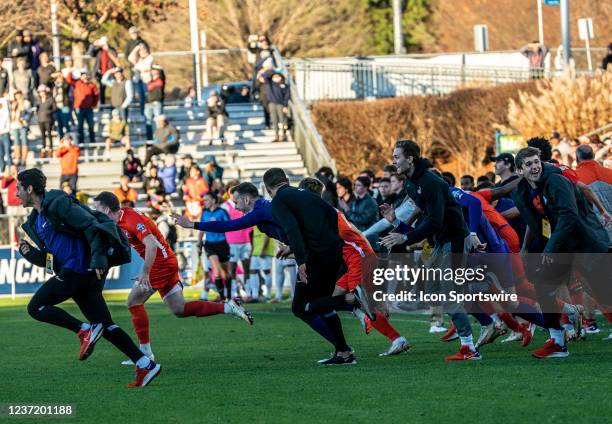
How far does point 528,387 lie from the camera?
35.6ft

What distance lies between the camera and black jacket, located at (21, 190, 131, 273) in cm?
1216

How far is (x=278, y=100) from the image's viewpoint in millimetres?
33688

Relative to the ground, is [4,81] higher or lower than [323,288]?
higher

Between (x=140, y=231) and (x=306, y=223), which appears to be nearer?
(x=306, y=223)

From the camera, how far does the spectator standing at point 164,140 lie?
31266mm

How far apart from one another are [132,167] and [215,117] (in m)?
4.65

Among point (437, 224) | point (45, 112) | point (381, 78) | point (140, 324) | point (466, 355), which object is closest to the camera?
point (437, 224)

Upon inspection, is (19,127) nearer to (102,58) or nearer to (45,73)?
(45,73)

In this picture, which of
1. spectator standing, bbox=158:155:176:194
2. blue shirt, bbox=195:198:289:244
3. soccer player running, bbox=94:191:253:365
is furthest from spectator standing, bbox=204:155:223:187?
blue shirt, bbox=195:198:289:244

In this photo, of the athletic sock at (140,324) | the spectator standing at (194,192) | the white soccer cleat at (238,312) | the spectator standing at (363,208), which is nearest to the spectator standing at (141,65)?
the spectator standing at (194,192)

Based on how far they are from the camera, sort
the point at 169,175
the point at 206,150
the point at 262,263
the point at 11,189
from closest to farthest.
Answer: the point at 262,263 → the point at 11,189 → the point at 169,175 → the point at 206,150

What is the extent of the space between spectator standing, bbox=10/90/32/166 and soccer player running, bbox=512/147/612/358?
66.6ft

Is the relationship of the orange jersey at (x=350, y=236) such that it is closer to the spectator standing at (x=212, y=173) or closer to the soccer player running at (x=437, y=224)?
the soccer player running at (x=437, y=224)

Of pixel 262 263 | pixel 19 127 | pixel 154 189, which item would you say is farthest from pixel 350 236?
pixel 19 127
